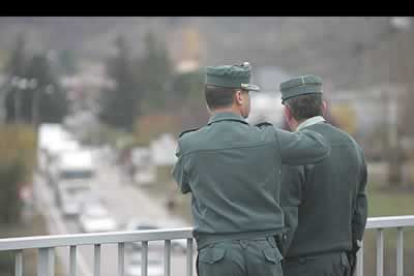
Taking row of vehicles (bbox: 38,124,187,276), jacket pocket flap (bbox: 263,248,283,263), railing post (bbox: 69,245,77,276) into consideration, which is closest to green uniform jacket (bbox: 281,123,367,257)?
jacket pocket flap (bbox: 263,248,283,263)

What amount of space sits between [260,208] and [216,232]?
13 centimetres

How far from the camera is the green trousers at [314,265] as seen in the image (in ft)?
6.08

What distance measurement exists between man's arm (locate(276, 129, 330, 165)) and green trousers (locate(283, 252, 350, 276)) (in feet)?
1.06

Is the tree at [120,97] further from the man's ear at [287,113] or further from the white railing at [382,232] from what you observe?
the man's ear at [287,113]

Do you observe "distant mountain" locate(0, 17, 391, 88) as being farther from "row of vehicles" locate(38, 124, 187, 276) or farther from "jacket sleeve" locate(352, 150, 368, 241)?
"jacket sleeve" locate(352, 150, 368, 241)

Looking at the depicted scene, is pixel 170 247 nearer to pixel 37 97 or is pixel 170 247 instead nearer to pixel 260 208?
pixel 260 208

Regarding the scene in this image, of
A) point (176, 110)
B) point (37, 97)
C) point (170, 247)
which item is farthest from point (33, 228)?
point (170, 247)

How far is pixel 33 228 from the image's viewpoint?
20500mm

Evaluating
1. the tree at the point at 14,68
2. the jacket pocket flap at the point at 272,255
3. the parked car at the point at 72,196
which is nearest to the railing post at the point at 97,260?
the jacket pocket flap at the point at 272,255

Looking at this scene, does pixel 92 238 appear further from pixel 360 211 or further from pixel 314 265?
pixel 360 211

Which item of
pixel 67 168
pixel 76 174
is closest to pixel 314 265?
pixel 76 174

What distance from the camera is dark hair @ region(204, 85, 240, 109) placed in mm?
1697

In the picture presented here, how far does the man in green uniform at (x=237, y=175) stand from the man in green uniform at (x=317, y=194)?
0.39 ft

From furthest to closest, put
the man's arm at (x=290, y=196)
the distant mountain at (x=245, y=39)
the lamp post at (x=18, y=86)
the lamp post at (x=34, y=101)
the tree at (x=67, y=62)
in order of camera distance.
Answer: the distant mountain at (x=245, y=39) < the tree at (x=67, y=62) < the lamp post at (x=34, y=101) < the lamp post at (x=18, y=86) < the man's arm at (x=290, y=196)
